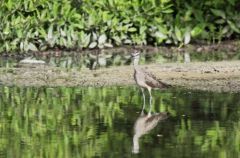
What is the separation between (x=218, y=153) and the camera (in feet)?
26.3

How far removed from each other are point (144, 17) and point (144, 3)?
280mm

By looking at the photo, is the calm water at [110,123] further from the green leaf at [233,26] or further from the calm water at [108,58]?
the green leaf at [233,26]

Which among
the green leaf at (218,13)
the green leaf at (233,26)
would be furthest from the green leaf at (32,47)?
the green leaf at (233,26)

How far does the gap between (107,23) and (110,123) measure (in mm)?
7940

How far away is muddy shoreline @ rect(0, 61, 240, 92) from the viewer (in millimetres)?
12625

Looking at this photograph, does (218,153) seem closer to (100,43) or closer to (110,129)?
(110,129)

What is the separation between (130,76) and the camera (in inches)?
529

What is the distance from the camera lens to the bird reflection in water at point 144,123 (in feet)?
28.9

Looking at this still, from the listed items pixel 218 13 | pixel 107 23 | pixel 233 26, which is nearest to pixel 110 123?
pixel 107 23

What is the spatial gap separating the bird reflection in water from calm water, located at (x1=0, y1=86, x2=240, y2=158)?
0.05m

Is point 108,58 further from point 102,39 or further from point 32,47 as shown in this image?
point 32,47

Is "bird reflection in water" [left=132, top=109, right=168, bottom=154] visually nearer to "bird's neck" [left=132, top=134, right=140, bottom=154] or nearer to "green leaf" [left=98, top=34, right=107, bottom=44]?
"bird's neck" [left=132, top=134, right=140, bottom=154]

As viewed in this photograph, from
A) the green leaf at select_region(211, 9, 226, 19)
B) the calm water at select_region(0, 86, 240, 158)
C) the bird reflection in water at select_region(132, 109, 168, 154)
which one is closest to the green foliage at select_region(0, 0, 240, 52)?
the green leaf at select_region(211, 9, 226, 19)

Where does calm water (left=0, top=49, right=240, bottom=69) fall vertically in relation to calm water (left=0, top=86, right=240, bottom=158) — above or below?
above
